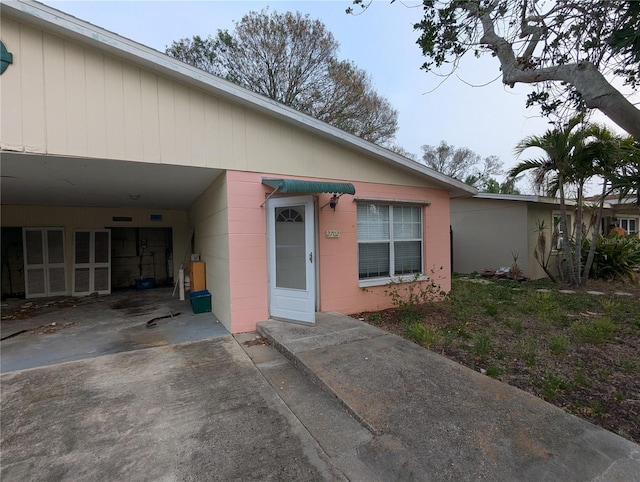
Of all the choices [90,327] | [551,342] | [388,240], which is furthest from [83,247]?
[551,342]

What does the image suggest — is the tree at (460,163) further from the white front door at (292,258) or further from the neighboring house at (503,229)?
the white front door at (292,258)

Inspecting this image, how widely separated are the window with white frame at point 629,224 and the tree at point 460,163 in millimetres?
13828

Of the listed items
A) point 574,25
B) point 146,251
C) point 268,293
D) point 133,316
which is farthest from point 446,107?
point 146,251

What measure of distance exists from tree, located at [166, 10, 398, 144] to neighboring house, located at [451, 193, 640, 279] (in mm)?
6305

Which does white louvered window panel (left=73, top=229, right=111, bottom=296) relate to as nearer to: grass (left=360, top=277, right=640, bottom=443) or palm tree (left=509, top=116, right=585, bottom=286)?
grass (left=360, top=277, right=640, bottom=443)

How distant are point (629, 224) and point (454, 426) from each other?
1910cm

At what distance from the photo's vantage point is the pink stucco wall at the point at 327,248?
4.40 meters

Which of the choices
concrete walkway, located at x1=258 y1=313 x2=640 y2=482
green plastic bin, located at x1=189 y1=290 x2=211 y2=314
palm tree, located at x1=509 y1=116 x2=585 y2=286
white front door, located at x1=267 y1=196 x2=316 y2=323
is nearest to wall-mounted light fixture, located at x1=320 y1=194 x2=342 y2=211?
white front door, located at x1=267 y1=196 x2=316 y2=323

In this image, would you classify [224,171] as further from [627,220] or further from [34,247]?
[627,220]

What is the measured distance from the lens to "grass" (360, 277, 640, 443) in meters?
2.71

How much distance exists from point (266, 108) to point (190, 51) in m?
10.3

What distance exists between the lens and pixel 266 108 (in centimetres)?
434

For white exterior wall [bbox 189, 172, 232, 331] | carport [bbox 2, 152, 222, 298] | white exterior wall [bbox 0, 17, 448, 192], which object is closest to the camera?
white exterior wall [bbox 0, 17, 448, 192]

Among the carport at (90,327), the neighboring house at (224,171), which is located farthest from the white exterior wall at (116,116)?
the carport at (90,327)
